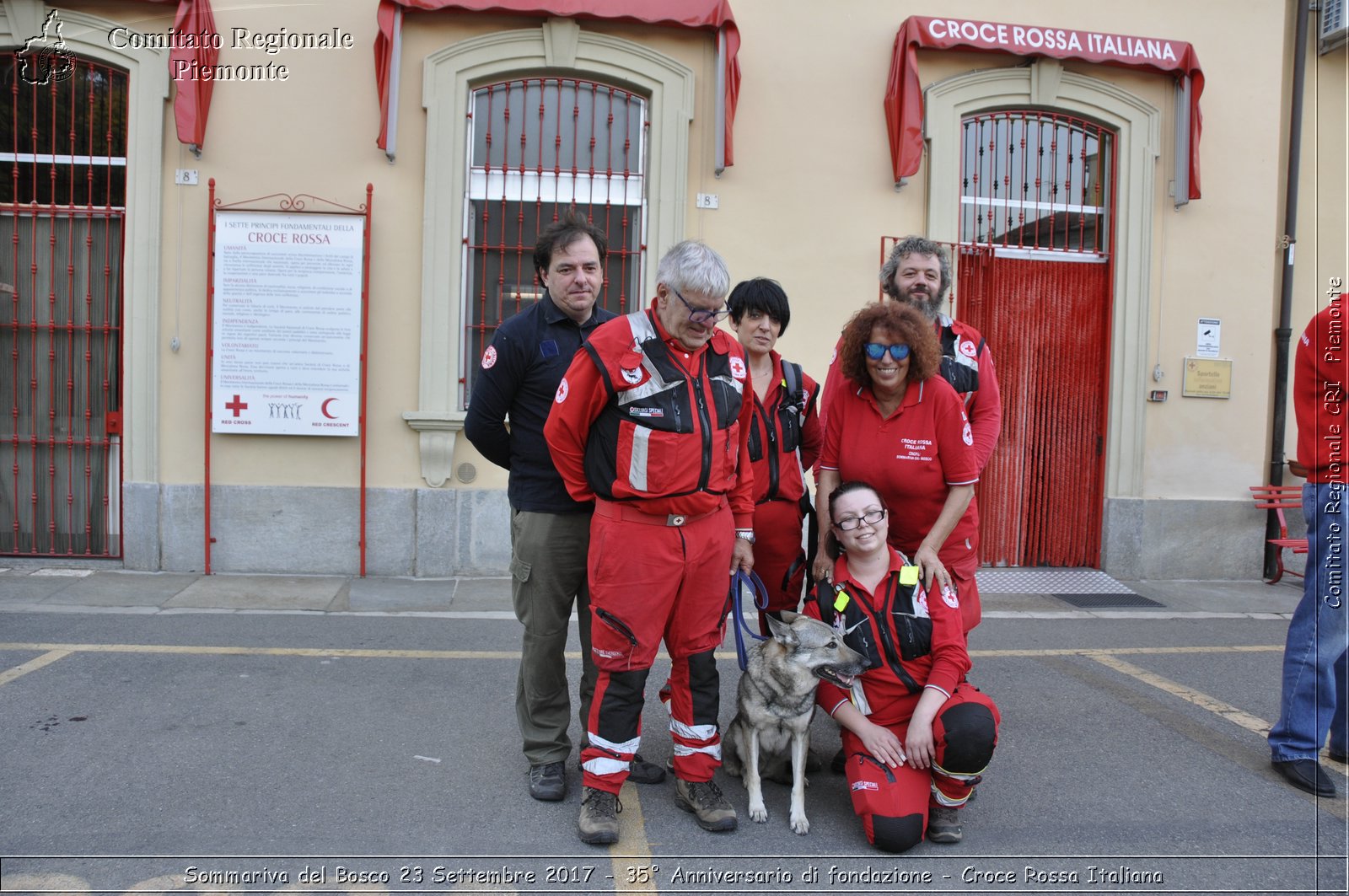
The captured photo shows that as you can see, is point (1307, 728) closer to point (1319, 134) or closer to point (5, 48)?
point (1319, 134)

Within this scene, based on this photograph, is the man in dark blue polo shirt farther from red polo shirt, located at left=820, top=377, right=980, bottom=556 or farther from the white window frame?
the white window frame

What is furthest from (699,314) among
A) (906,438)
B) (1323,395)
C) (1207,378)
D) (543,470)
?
(1207,378)

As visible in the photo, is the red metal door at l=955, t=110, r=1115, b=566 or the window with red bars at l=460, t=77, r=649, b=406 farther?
the red metal door at l=955, t=110, r=1115, b=566

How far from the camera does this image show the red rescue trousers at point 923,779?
3148mm

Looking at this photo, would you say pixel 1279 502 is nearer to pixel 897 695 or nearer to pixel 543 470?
pixel 897 695

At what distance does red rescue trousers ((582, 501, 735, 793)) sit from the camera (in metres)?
3.18

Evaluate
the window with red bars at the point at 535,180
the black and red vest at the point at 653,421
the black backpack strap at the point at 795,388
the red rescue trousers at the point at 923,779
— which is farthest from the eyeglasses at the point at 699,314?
the window with red bars at the point at 535,180

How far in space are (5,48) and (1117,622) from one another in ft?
30.1

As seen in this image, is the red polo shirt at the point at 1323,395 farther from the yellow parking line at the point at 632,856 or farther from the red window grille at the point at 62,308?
the red window grille at the point at 62,308

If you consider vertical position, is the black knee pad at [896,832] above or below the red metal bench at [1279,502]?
below

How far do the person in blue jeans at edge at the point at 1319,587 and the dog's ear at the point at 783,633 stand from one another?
→ 2.14 metres

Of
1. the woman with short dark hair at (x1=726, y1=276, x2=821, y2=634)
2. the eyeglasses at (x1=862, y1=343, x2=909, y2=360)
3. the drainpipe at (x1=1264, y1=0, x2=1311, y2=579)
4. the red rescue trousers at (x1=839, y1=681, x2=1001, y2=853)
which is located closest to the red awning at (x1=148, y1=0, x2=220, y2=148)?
the woman with short dark hair at (x1=726, y1=276, x2=821, y2=634)

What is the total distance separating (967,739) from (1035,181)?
6.35 meters

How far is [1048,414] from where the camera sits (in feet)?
27.0
